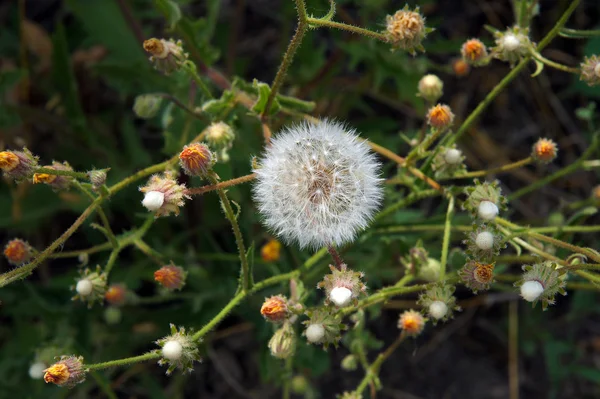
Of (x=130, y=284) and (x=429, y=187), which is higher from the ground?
(x=429, y=187)

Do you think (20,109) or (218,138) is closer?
(218,138)

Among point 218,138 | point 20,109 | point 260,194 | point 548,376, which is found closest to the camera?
point 260,194

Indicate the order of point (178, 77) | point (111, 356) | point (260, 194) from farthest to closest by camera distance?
point (111, 356) < point (178, 77) < point (260, 194)

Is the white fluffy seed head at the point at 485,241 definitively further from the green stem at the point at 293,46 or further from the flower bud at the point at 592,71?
the green stem at the point at 293,46

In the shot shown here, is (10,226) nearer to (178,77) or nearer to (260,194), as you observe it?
(178,77)

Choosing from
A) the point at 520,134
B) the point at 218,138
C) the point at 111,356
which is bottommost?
the point at 111,356

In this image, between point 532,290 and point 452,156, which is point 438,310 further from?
point 452,156

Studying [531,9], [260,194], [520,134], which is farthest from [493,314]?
[260,194]
